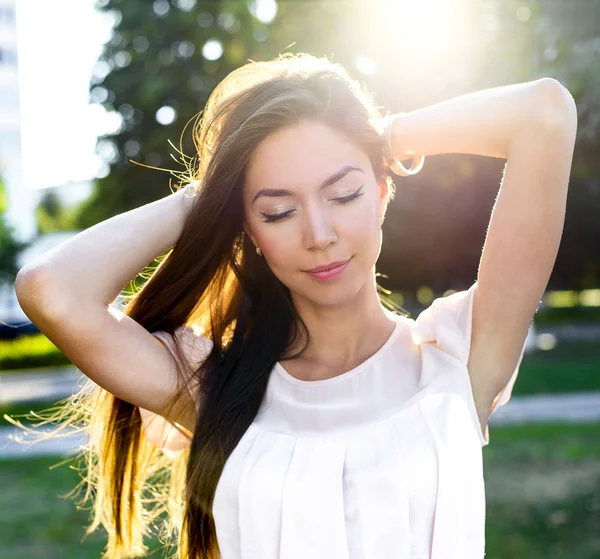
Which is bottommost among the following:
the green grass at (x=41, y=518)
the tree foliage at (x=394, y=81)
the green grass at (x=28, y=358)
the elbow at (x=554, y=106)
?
the green grass at (x=41, y=518)

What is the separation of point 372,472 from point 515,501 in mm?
4679

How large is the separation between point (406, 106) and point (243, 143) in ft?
29.0

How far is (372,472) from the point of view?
2.07 meters

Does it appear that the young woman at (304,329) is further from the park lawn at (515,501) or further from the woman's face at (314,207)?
the park lawn at (515,501)

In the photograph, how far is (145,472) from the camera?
257cm

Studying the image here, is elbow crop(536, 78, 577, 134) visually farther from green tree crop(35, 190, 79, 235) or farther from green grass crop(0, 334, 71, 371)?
green tree crop(35, 190, 79, 235)

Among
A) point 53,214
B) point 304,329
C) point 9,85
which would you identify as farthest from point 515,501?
point 9,85

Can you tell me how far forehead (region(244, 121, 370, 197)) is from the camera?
7.23 feet

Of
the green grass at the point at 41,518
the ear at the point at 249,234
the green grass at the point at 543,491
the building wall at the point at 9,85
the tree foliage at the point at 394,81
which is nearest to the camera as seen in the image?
the ear at the point at 249,234

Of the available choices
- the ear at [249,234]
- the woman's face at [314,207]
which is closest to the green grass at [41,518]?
the ear at [249,234]

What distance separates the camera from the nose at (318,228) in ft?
7.10

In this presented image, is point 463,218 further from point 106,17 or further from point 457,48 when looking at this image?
point 457,48

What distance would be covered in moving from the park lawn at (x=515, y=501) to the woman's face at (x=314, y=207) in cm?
374

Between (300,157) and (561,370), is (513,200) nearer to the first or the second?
(300,157)
